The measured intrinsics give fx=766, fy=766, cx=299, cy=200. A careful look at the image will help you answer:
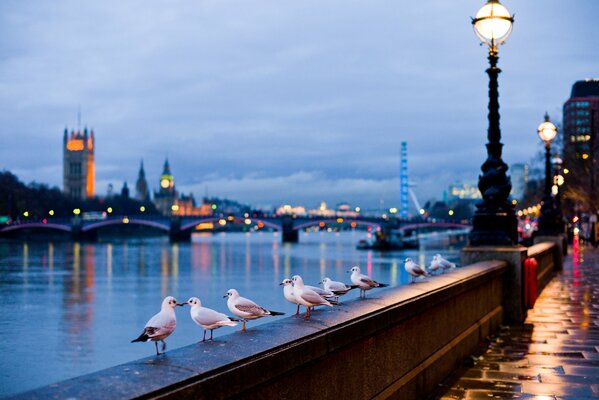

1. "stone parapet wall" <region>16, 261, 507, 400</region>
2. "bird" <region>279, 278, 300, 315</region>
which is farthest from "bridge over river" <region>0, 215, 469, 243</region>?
"bird" <region>279, 278, 300, 315</region>

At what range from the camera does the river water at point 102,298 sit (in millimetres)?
25630

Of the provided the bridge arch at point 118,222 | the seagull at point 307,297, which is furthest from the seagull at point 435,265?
the bridge arch at point 118,222

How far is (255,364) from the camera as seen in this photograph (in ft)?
12.5

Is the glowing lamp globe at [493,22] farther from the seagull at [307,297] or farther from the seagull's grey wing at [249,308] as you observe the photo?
the seagull's grey wing at [249,308]

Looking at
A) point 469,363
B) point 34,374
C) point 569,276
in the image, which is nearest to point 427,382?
point 469,363

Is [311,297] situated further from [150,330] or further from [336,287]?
[150,330]

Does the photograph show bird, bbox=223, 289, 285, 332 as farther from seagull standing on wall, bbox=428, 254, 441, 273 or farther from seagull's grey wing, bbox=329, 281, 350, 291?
seagull standing on wall, bbox=428, 254, 441, 273

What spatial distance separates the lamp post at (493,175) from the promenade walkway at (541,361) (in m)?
1.49

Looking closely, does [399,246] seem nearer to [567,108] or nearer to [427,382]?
[567,108]

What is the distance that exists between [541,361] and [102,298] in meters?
37.9

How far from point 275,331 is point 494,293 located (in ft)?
22.8

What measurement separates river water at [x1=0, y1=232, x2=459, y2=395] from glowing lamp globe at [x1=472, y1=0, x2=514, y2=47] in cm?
1548

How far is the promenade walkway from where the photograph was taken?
7117 millimetres

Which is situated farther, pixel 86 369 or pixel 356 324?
pixel 86 369
